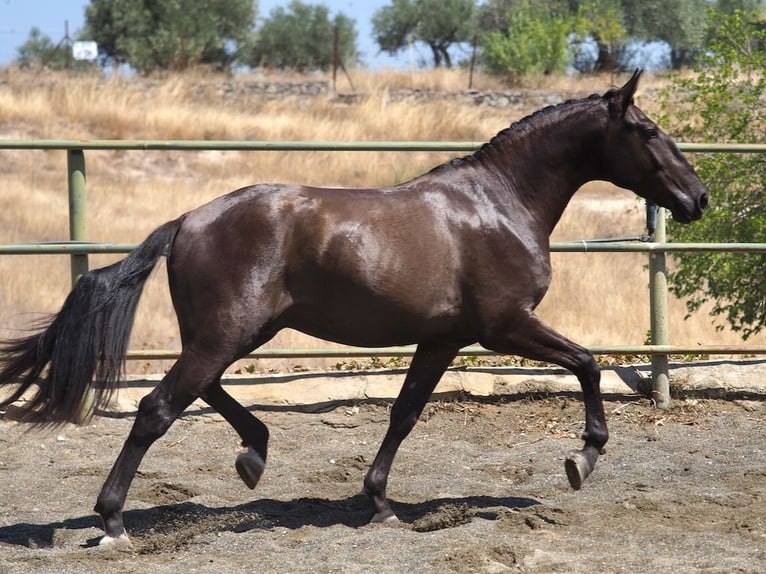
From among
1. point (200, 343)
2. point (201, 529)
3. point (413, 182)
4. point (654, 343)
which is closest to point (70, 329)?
point (200, 343)

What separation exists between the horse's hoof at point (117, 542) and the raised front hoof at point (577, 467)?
180cm

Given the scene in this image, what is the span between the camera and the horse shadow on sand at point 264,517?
14.5 ft

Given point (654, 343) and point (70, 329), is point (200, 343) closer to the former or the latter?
point (70, 329)

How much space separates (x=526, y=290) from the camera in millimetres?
4523

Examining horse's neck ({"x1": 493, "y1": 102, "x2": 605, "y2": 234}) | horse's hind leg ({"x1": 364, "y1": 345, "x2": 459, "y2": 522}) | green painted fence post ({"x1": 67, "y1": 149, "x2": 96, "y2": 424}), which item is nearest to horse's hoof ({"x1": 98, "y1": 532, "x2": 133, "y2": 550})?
horse's hind leg ({"x1": 364, "y1": 345, "x2": 459, "y2": 522})

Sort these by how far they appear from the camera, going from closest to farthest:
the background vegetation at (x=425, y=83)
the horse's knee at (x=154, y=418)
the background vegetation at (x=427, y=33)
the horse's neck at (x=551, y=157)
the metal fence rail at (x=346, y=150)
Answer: the horse's knee at (x=154, y=418)
the horse's neck at (x=551, y=157)
the metal fence rail at (x=346, y=150)
the background vegetation at (x=425, y=83)
the background vegetation at (x=427, y=33)

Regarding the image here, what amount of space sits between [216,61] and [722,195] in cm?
2984

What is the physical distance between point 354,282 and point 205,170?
610 inches

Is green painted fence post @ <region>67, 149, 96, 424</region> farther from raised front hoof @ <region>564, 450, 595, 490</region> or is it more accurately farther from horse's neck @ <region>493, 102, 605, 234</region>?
raised front hoof @ <region>564, 450, 595, 490</region>

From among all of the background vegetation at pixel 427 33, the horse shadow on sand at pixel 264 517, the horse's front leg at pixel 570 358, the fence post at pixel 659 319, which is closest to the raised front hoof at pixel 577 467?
the horse's front leg at pixel 570 358

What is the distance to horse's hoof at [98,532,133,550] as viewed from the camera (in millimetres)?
4172

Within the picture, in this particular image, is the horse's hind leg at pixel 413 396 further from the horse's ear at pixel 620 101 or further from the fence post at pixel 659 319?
the fence post at pixel 659 319

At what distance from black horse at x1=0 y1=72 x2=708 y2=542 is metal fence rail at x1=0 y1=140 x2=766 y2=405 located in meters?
1.29

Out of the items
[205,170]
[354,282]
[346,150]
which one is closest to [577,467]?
[354,282]
